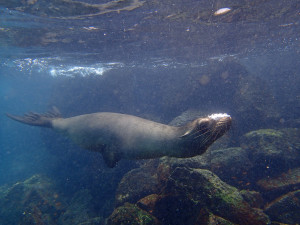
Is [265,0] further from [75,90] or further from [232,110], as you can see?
[75,90]

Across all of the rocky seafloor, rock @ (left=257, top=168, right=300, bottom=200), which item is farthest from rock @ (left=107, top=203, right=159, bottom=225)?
rock @ (left=257, top=168, right=300, bottom=200)

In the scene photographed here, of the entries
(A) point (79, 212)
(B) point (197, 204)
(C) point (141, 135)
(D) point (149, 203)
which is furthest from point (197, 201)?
(A) point (79, 212)

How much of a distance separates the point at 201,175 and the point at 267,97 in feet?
39.5

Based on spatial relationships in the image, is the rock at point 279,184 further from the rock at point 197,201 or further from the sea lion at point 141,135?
the sea lion at point 141,135

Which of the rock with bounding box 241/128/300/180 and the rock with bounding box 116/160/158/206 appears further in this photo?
the rock with bounding box 241/128/300/180

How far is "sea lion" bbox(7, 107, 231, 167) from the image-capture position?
2.62 meters

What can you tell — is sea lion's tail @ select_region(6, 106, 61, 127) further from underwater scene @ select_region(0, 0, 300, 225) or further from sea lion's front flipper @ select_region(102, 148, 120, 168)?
sea lion's front flipper @ select_region(102, 148, 120, 168)

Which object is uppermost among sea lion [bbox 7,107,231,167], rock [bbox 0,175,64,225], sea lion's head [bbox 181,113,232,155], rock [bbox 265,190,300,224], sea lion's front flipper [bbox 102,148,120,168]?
sea lion's head [bbox 181,113,232,155]

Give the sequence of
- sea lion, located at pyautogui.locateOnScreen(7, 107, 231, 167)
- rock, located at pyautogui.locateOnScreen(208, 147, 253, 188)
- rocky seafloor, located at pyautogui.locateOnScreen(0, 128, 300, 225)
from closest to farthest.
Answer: sea lion, located at pyautogui.locateOnScreen(7, 107, 231, 167), rocky seafloor, located at pyautogui.locateOnScreen(0, 128, 300, 225), rock, located at pyautogui.locateOnScreen(208, 147, 253, 188)

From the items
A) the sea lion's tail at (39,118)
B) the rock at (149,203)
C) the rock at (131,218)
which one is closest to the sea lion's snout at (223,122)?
the rock at (131,218)

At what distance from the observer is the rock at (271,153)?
7.19 m

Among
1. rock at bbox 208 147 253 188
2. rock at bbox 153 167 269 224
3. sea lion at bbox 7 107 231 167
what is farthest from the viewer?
rock at bbox 208 147 253 188

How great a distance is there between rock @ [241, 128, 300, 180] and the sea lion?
5.59 m

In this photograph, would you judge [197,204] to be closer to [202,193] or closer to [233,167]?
[202,193]
